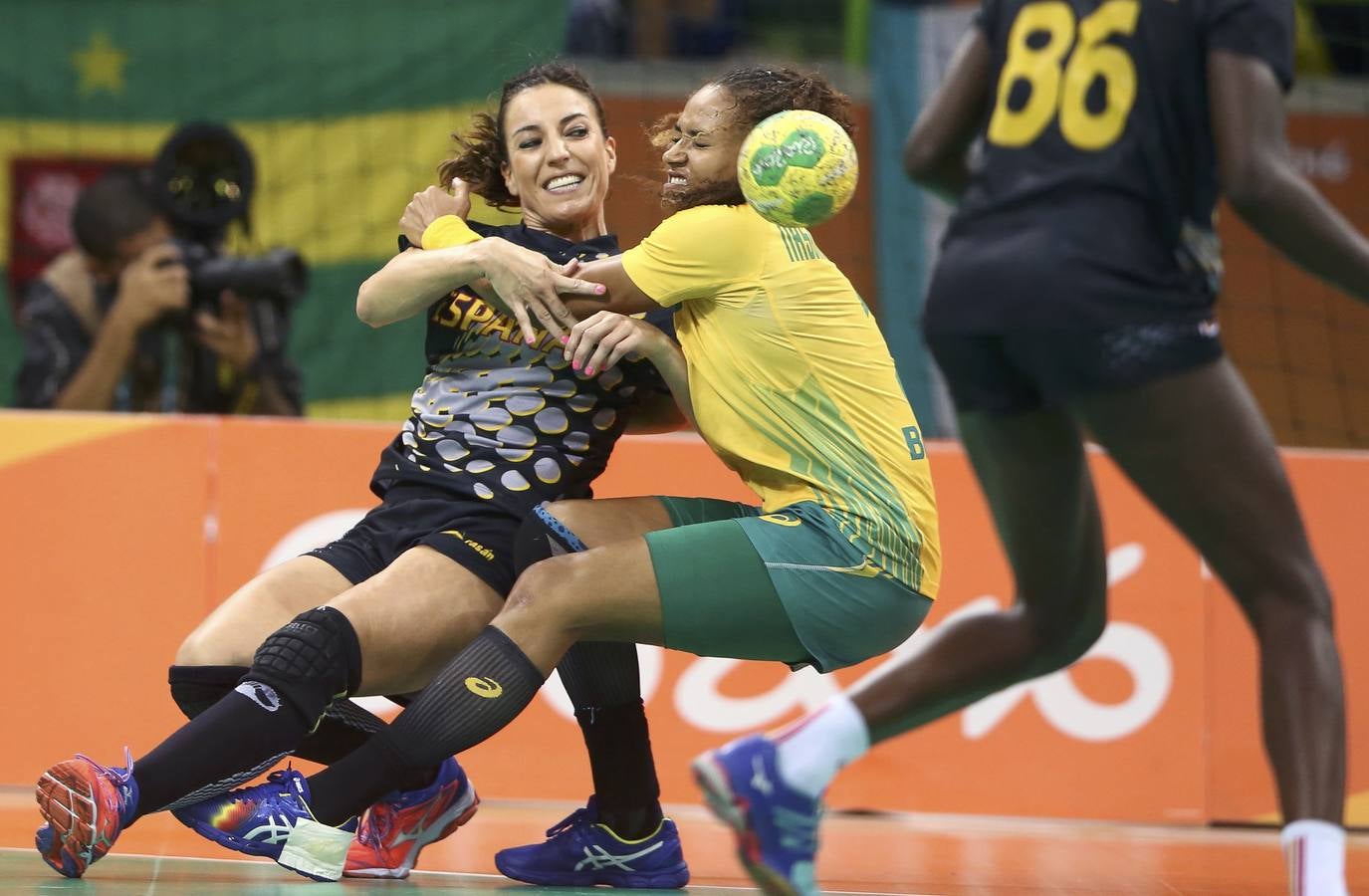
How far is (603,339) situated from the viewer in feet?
10.5

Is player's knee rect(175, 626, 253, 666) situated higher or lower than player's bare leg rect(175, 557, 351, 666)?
lower

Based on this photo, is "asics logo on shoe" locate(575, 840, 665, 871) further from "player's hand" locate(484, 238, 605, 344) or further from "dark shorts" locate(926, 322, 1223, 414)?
"dark shorts" locate(926, 322, 1223, 414)

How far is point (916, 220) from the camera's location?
7.45 meters

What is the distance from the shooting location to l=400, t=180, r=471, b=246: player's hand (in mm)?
3576

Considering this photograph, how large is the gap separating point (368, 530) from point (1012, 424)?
1.47 metres

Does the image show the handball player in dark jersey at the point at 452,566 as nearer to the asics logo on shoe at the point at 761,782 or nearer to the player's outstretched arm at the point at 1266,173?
the asics logo on shoe at the point at 761,782

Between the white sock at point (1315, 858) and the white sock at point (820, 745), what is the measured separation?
Result: 648 mm

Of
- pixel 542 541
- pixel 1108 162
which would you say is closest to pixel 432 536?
pixel 542 541

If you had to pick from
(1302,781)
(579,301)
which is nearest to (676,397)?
(579,301)

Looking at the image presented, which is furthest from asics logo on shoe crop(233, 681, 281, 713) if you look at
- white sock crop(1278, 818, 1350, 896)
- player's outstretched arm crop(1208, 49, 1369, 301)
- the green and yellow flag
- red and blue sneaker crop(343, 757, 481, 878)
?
the green and yellow flag

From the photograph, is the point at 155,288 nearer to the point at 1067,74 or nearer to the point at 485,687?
the point at 485,687

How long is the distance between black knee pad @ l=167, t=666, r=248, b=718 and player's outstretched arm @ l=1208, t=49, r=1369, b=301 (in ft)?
6.68

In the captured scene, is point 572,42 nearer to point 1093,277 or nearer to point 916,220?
point 916,220

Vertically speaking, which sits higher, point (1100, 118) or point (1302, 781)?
point (1100, 118)
